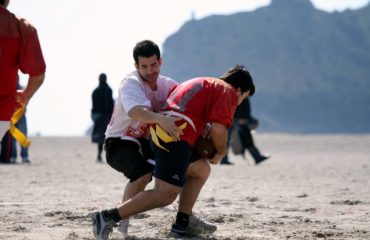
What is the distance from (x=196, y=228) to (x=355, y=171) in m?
9.36

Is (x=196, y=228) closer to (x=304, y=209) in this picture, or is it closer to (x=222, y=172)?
(x=304, y=209)

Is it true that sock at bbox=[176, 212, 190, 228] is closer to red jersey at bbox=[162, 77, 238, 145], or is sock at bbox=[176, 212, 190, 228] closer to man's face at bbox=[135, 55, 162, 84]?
red jersey at bbox=[162, 77, 238, 145]

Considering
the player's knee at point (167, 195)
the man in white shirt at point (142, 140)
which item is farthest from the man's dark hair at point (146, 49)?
the player's knee at point (167, 195)

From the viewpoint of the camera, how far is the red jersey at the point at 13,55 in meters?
4.79

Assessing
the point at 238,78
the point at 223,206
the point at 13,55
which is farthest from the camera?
the point at 223,206

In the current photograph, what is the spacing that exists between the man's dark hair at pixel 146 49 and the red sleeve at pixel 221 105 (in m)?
0.53

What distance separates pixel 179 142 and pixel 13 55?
4.06 feet

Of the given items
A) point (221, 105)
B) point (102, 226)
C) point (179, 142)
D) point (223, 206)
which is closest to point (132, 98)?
point (179, 142)

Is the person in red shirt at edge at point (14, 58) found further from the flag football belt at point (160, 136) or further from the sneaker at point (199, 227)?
the sneaker at point (199, 227)

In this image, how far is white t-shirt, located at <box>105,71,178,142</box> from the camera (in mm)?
5223

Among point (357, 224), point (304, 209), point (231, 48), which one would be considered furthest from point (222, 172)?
point (231, 48)

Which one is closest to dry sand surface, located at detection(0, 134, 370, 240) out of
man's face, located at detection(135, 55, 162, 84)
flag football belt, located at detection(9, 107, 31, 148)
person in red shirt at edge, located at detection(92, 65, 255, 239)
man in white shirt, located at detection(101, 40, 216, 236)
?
man in white shirt, located at detection(101, 40, 216, 236)

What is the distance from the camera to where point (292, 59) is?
163500mm

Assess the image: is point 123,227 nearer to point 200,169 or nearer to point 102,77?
point 200,169
